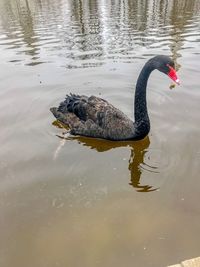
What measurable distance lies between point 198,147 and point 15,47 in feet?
27.2

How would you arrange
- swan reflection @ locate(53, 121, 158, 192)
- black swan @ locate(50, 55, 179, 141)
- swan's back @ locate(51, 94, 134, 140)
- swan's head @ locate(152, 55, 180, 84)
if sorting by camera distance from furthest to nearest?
swan's back @ locate(51, 94, 134, 140) → black swan @ locate(50, 55, 179, 141) → swan's head @ locate(152, 55, 180, 84) → swan reflection @ locate(53, 121, 158, 192)

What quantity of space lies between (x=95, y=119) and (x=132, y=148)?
785 mm

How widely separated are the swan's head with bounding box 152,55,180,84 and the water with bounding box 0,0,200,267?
109cm

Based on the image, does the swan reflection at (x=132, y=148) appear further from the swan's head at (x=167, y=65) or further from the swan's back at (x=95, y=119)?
the swan's head at (x=167, y=65)

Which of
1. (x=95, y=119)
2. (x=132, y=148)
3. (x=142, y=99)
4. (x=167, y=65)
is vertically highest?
(x=167, y=65)

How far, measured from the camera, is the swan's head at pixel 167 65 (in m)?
5.00

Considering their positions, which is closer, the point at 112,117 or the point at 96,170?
the point at 96,170

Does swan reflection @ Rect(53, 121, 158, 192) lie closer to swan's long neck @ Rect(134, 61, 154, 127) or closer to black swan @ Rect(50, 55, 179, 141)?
black swan @ Rect(50, 55, 179, 141)

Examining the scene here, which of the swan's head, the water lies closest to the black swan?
the swan's head

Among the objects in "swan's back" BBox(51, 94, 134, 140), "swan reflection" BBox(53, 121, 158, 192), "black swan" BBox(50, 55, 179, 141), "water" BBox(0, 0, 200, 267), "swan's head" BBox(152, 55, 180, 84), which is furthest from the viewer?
"swan's back" BBox(51, 94, 134, 140)

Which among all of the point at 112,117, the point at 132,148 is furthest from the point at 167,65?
the point at 132,148

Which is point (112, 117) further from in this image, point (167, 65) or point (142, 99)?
point (167, 65)

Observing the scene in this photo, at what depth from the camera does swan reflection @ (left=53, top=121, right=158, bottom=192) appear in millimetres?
4763

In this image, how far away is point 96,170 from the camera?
4852 millimetres
